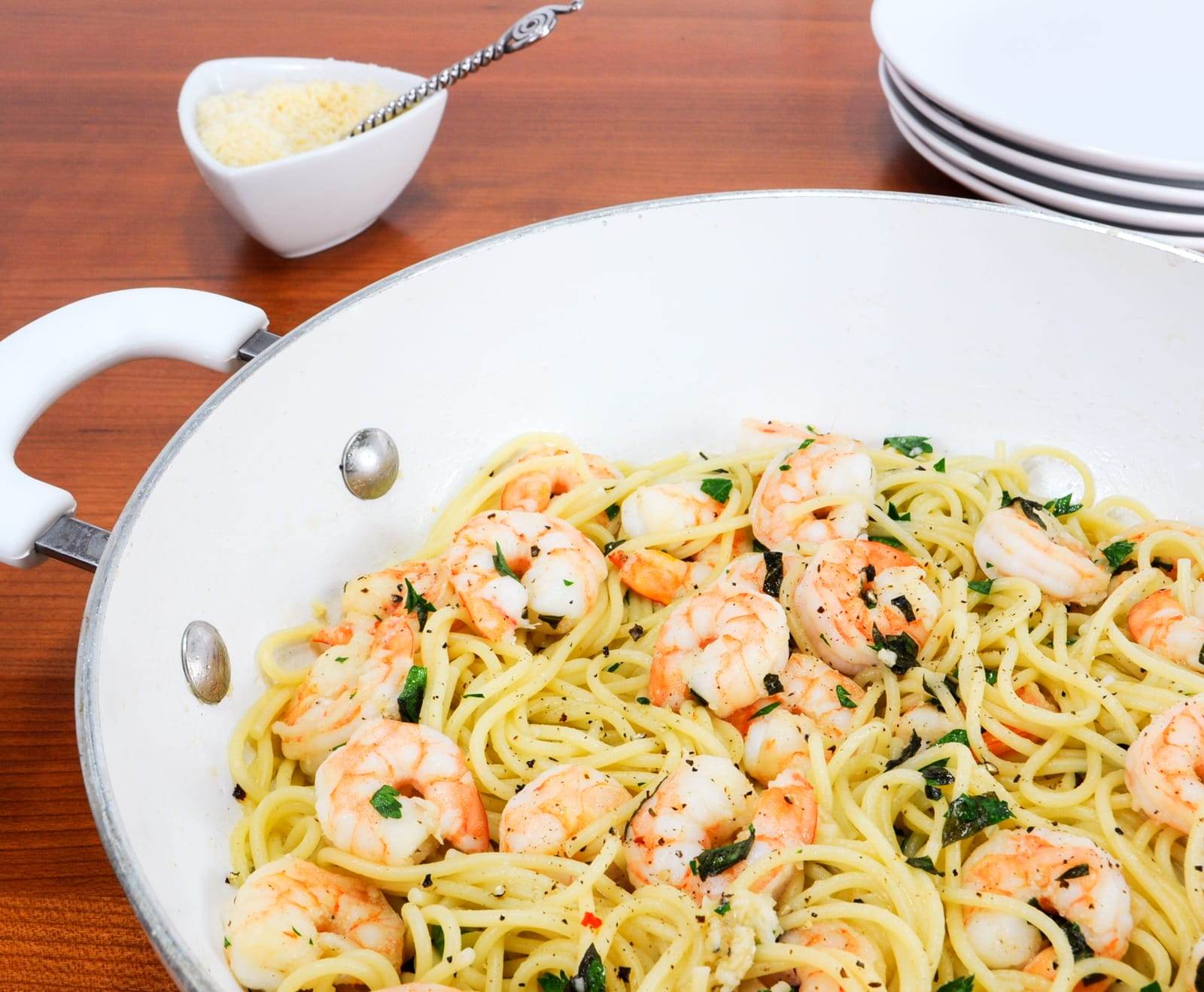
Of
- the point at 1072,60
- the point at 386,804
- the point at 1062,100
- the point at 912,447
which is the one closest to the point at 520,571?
the point at 386,804

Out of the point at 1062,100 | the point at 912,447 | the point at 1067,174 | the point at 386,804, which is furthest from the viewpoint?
the point at 1062,100

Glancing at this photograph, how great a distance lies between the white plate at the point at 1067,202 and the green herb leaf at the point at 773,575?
1282 millimetres

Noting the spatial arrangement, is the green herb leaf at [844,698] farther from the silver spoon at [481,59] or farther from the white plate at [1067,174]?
the silver spoon at [481,59]

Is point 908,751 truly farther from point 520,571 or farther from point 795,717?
point 520,571

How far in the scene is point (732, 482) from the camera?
7.51ft

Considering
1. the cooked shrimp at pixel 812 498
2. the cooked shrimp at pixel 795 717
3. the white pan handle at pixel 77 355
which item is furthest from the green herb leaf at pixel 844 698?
the white pan handle at pixel 77 355

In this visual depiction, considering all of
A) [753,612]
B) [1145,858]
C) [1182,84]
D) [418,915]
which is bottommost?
[1145,858]

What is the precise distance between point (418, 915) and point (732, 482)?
1104mm

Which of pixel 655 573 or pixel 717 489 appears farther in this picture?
pixel 717 489

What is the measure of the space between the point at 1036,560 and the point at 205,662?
4.98ft

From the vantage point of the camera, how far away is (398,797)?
1663mm

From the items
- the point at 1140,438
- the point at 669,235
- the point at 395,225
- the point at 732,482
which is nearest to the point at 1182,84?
the point at 1140,438

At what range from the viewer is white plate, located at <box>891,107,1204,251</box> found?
2.60m

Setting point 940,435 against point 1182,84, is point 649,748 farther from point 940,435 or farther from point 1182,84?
point 1182,84
